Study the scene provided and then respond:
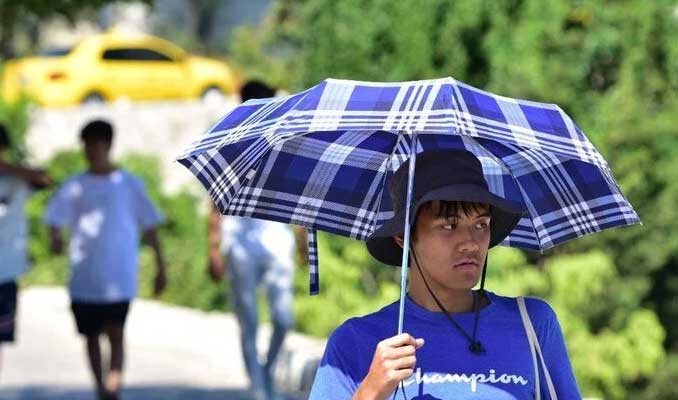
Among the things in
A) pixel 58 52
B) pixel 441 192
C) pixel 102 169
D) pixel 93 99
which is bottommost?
pixel 441 192

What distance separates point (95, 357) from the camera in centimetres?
943

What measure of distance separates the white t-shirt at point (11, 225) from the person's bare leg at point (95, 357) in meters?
0.54

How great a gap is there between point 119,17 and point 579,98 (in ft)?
97.1

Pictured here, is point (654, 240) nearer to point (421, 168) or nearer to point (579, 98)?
point (579, 98)

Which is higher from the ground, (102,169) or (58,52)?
(58,52)

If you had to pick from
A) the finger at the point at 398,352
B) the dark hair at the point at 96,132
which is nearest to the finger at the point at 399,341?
the finger at the point at 398,352

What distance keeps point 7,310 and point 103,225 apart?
70cm

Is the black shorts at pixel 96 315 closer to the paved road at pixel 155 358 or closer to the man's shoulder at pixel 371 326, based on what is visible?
the paved road at pixel 155 358

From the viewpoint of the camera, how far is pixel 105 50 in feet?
100

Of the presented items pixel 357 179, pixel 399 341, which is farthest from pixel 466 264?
pixel 357 179

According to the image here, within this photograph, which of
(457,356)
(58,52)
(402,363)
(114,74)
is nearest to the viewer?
(402,363)

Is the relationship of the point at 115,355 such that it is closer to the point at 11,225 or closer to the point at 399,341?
the point at 11,225

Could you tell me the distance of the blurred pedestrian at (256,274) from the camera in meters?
9.30

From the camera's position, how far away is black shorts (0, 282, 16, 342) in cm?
905
